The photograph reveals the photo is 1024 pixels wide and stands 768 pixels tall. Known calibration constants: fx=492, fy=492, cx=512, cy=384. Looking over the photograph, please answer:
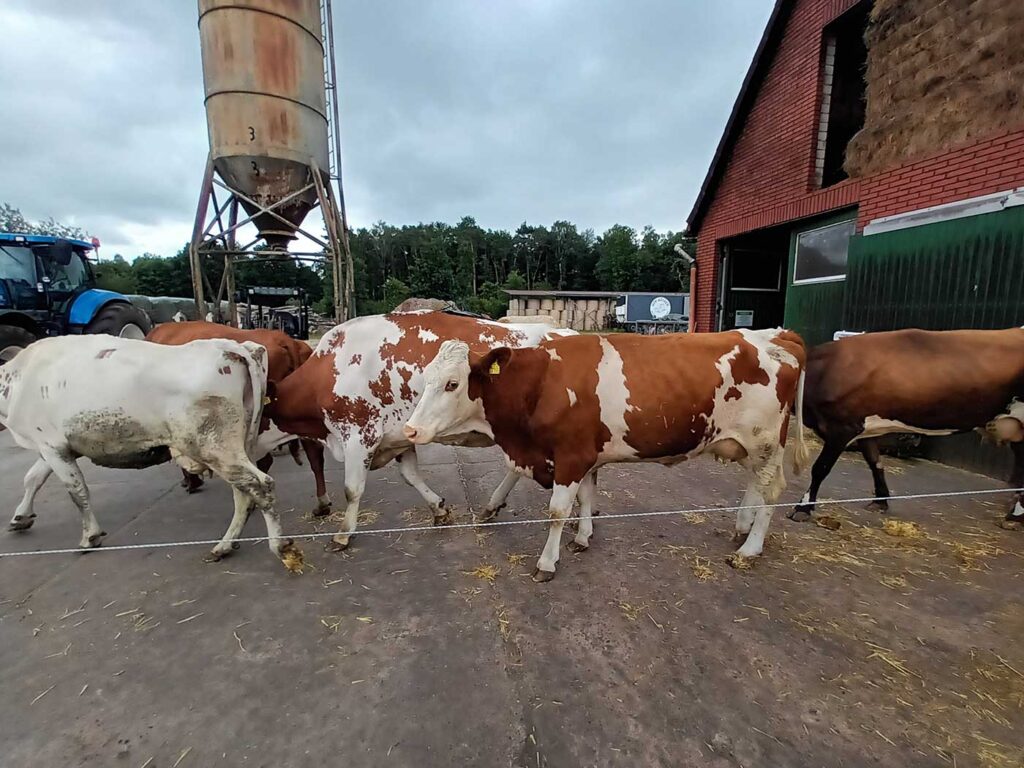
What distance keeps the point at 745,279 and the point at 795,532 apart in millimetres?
7860

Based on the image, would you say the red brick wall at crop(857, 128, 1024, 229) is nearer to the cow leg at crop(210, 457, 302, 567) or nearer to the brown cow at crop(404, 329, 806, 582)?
the brown cow at crop(404, 329, 806, 582)

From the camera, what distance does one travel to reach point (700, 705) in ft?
6.99

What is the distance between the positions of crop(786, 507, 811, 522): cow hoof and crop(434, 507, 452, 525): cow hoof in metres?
2.87

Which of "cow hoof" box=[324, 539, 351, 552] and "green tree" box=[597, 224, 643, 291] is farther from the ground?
"green tree" box=[597, 224, 643, 291]

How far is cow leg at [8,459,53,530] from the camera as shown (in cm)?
383

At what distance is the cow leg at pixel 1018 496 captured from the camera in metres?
3.93

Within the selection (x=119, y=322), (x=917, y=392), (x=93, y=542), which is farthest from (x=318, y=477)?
(x=119, y=322)

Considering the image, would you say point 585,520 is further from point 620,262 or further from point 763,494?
point 620,262

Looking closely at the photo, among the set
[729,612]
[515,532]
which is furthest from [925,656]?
[515,532]

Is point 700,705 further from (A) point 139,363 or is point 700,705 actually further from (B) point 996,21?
(B) point 996,21

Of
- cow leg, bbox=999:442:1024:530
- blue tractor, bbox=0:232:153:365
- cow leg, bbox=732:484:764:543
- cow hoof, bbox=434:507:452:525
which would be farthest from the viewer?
blue tractor, bbox=0:232:153:365

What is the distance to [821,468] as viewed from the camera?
4.15m

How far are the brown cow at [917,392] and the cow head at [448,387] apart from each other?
2960mm

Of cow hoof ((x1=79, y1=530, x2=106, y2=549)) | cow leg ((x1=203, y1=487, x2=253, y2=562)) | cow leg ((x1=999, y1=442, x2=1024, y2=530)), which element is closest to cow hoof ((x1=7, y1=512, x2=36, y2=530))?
cow hoof ((x1=79, y1=530, x2=106, y2=549))
